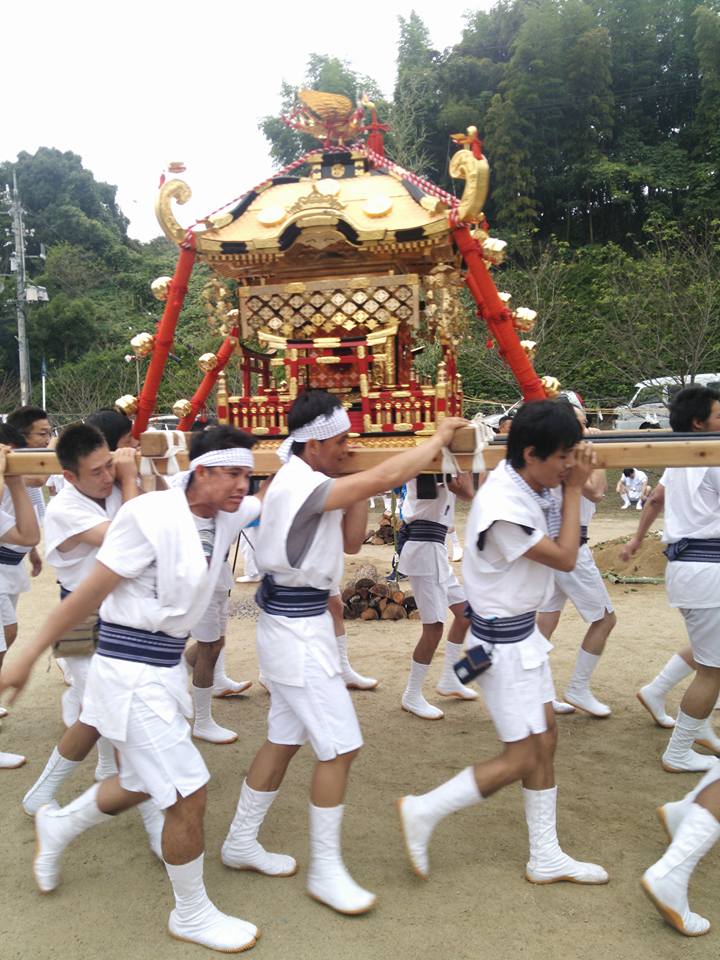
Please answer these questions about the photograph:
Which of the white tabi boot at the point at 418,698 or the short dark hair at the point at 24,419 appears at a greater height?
the short dark hair at the point at 24,419

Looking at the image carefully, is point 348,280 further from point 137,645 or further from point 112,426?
point 137,645

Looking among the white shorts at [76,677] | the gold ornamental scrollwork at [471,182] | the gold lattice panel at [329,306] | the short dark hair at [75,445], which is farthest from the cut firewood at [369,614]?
the short dark hair at [75,445]

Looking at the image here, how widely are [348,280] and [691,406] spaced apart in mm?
1964

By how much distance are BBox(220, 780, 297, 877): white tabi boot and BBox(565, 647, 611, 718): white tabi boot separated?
93.1 inches

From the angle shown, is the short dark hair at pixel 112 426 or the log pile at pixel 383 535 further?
the log pile at pixel 383 535

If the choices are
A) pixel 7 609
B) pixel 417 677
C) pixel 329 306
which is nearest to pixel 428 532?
pixel 417 677

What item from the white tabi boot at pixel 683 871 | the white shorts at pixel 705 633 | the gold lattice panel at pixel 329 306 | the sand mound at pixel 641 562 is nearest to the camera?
the white tabi boot at pixel 683 871

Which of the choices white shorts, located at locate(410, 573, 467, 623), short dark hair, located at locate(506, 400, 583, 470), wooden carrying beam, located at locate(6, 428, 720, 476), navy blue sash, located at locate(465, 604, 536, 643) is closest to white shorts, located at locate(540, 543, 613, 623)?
white shorts, located at locate(410, 573, 467, 623)

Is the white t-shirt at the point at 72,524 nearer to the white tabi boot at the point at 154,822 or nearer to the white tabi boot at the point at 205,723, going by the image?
the white tabi boot at the point at 154,822

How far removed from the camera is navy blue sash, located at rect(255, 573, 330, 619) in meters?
2.92

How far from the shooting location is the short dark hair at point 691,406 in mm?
3664

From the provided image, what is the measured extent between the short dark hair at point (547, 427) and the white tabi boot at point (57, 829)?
2048 millimetres

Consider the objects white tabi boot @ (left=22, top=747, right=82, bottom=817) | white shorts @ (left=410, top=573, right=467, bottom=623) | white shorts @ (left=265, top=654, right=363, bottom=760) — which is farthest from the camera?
white shorts @ (left=410, top=573, right=467, bottom=623)

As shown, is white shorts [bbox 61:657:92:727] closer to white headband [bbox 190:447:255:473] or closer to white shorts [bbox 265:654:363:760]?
white shorts [bbox 265:654:363:760]
